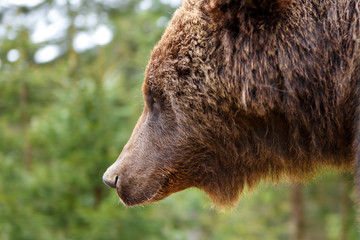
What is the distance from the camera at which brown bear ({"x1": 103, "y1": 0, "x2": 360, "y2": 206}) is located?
78.9 inches

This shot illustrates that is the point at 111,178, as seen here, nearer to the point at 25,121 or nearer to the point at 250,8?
the point at 250,8

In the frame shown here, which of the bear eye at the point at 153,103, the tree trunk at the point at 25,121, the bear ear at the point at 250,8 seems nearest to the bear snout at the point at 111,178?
the bear eye at the point at 153,103

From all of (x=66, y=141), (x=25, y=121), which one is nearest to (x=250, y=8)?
(x=66, y=141)

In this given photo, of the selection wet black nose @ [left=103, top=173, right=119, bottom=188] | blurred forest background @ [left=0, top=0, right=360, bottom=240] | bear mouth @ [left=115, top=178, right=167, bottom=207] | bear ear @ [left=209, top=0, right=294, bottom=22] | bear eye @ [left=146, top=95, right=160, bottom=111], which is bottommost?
blurred forest background @ [left=0, top=0, right=360, bottom=240]

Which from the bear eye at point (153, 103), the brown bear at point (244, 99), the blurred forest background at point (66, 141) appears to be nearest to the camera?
the brown bear at point (244, 99)

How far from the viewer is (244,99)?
6.98 feet

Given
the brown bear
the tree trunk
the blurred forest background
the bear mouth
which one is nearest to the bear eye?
the brown bear

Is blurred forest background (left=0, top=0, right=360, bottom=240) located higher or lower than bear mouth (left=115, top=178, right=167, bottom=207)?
lower

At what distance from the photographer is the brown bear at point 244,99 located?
6.57 ft

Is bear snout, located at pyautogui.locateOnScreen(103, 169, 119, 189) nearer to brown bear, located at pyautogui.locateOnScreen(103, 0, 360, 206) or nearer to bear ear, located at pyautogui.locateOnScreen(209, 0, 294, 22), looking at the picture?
brown bear, located at pyautogui.locateOnScreen(103, 0, 360, 206)

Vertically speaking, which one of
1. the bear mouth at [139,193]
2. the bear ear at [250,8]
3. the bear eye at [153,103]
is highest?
the bear ear at [250,8]

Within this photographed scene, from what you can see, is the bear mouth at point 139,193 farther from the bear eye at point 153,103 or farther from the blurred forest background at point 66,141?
the blurred forest background at point 66,141

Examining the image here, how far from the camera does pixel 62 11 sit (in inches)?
325

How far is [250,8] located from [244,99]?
1.52 ft
